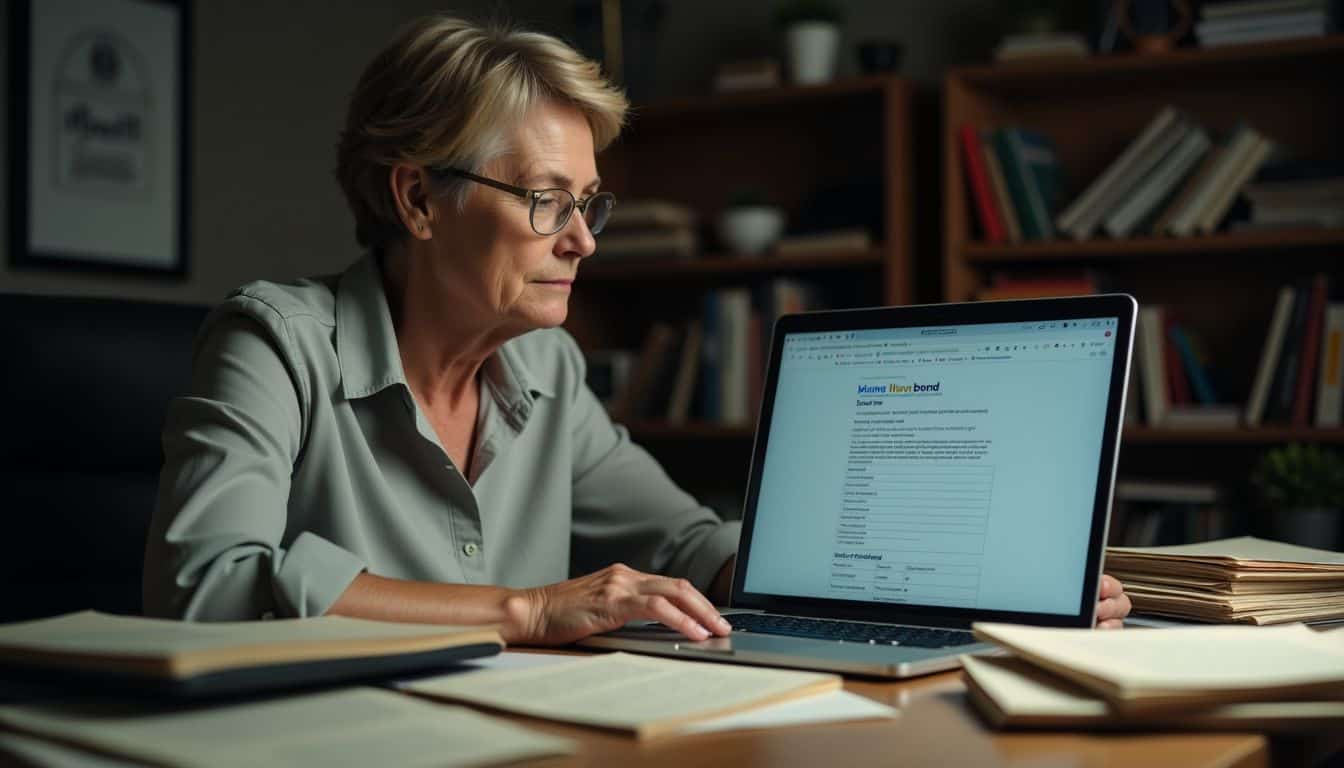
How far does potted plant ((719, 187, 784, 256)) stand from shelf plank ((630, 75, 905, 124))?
0.73 ft

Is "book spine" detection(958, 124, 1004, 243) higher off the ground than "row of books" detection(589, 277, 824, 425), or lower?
higher

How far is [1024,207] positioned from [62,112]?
2057mm

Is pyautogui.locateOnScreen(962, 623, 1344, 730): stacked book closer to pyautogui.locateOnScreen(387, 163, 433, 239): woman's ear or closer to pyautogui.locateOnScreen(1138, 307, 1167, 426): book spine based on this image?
pyautogui.locateOnScreen(387, 163, 433, 239): woman's ear

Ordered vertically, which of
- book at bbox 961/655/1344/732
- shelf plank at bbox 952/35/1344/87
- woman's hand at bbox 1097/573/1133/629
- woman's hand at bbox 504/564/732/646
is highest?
shelf plank at bbox 952/35/1344/87

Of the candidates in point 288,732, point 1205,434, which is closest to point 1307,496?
→ point 1205,434

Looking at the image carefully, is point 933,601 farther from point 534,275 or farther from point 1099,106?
point 1099,106

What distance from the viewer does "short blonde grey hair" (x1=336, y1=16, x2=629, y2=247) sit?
143cm

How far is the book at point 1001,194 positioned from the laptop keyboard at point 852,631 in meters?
2.02

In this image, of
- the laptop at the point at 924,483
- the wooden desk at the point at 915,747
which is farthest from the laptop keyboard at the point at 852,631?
the wooden desk at the point at 915,747

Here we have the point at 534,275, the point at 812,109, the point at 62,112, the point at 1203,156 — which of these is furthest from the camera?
the point at 812,109

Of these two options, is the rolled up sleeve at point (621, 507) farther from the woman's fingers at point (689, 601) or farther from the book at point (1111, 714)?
the book at point (1111, 714)

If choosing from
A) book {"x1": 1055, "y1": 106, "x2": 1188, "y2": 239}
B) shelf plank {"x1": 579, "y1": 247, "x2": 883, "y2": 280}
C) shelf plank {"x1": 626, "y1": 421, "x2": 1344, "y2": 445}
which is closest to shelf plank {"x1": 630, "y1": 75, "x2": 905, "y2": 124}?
shelf plank {"x1": 579, "y1": 247, "x2": 883, "y2": 280}

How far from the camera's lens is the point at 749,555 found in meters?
1.23

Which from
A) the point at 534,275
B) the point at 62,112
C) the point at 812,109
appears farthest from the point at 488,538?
the point at 812,109
